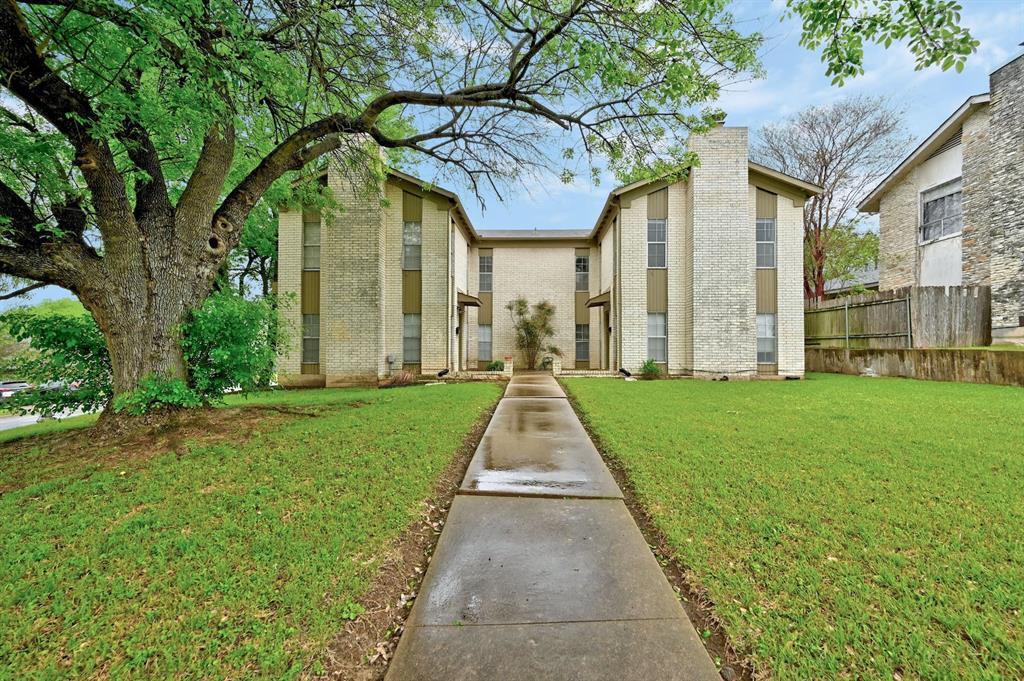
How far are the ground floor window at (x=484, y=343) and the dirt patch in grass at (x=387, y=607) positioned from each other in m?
16.7

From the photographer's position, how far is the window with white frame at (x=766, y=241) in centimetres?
1430

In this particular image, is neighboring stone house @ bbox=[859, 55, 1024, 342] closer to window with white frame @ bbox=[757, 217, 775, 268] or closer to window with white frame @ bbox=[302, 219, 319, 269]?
window with white frame @ bbox=[757, 217, 775, 268]

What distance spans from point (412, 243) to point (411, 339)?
352 centimetres

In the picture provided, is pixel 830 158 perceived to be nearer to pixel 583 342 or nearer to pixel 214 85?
pixel 583 342

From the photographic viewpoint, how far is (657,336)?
15.0 m

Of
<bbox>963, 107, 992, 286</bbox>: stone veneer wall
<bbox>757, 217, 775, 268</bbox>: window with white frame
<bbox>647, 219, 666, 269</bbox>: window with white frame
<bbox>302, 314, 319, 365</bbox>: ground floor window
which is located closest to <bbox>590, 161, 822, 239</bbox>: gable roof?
<bbox>757, 217, 775, 268</bbox>: window with white frame

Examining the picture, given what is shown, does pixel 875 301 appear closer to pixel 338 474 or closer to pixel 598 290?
pixel 598 290

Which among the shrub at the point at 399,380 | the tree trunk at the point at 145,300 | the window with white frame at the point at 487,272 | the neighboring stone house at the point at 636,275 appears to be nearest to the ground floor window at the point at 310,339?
the neighboring stone house at the point at 636,275

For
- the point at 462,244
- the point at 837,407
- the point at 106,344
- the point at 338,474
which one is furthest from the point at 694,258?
the point at 106,344

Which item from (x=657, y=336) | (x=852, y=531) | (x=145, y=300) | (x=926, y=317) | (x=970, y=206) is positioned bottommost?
(x=852, y=531)

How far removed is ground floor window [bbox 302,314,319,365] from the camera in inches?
576

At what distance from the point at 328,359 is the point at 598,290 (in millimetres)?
12357

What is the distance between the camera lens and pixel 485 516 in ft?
11.3

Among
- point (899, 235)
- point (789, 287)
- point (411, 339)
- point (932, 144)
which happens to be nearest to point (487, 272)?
point (411, 339)
